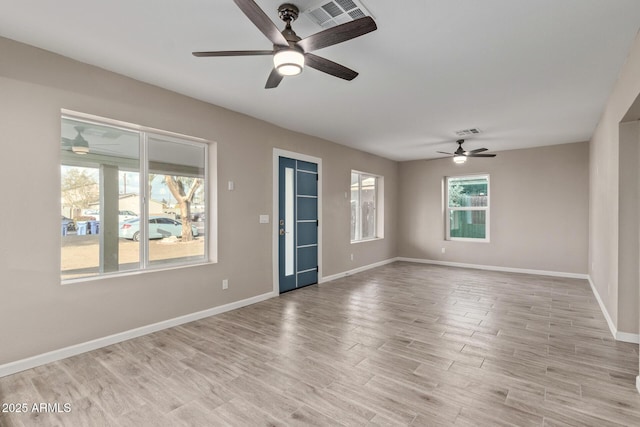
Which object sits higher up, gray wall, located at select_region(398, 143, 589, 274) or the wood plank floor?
gray wall, located at select_region(398, 143, 589, 274)

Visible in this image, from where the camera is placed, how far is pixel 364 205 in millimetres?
7711

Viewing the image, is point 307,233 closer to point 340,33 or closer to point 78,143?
point 78,143

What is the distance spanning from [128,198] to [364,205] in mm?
5289

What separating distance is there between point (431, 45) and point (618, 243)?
9.21 ft

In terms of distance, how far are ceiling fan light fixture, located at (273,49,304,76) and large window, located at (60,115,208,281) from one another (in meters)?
2.15

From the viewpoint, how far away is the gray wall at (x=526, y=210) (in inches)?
249

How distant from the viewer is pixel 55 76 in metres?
2.87

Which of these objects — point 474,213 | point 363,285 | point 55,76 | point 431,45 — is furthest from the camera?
point 474,213

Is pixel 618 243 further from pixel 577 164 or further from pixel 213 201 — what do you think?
pixel 213 201

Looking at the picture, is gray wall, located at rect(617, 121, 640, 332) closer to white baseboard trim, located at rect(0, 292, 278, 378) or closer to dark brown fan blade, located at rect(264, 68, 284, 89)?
dark brown fan blade, located at rect(264, 68, 284, 89)

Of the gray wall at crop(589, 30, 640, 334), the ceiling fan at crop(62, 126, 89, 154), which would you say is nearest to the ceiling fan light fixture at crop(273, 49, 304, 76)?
the ceiling fan at crop(62, 126, 89, 154)

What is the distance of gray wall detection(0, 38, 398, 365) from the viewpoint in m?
2.65

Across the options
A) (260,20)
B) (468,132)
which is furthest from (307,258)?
(260,20)

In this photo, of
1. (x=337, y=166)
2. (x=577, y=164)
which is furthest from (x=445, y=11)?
(x=577, y=164)
